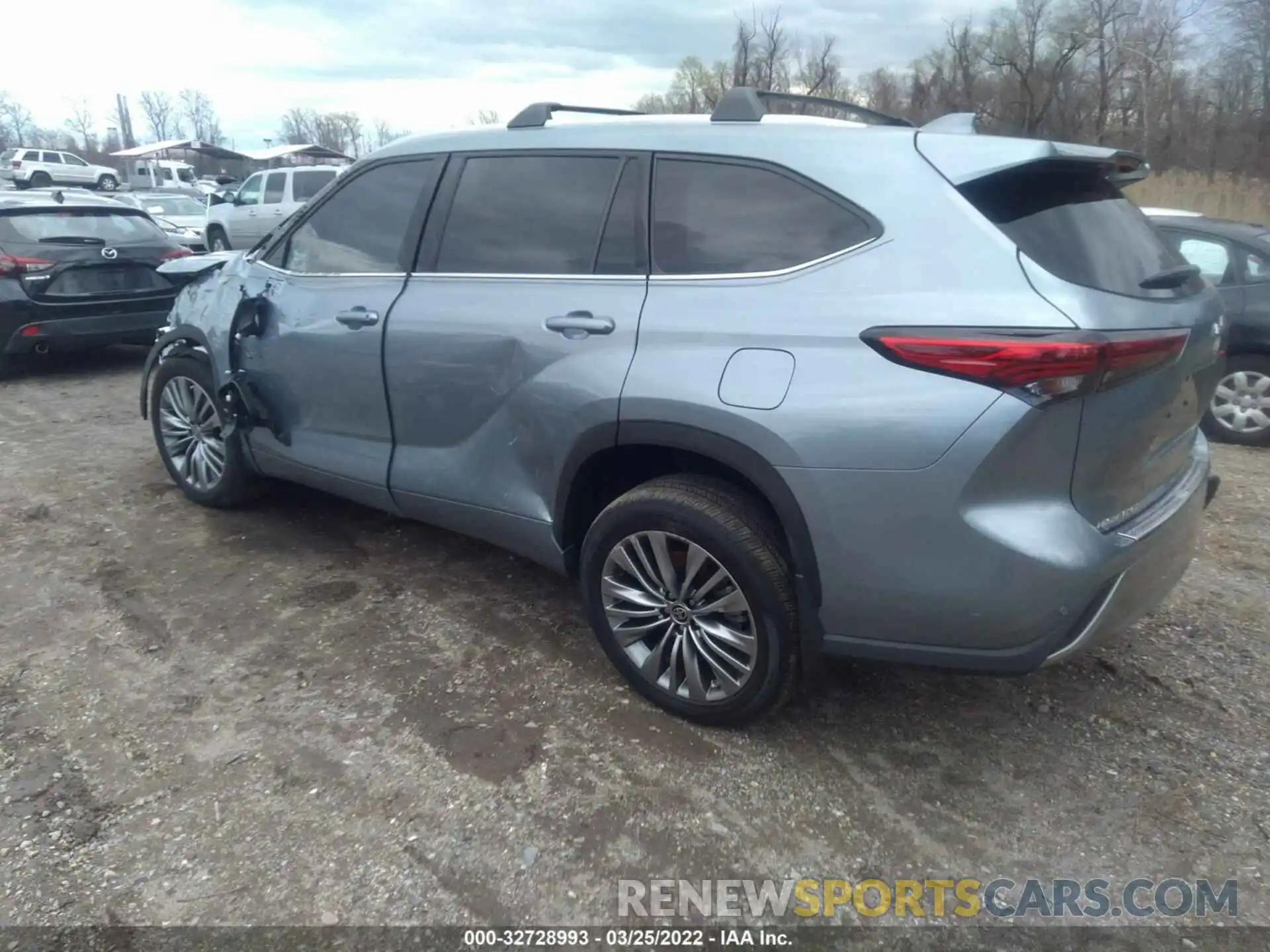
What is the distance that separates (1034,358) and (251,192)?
722 inches

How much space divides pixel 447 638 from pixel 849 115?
99.0 inches

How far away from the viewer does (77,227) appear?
7660mm

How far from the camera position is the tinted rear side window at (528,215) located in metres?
3.14

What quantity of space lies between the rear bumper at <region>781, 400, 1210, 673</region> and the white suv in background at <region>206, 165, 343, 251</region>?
1651cm

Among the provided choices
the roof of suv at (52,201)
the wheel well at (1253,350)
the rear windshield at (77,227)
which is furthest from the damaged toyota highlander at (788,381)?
the roof of suv at (52,201)

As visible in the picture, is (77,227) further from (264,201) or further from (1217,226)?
(264,201)

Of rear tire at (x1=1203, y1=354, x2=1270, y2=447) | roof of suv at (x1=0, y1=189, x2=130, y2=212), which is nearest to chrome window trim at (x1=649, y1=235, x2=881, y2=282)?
rear tire at (x1=1203, y1=354, x2=1270, y2=447)

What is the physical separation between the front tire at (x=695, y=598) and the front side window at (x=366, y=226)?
4.90 feet

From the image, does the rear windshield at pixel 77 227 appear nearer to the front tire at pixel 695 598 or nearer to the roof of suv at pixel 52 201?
the roof of suv at pixel 52 201

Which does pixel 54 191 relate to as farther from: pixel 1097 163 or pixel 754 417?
pixel 1097 163

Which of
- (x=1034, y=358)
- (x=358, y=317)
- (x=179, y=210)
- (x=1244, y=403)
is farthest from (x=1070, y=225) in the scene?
(x=179, y=210)

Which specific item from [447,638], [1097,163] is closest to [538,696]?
[447,638]

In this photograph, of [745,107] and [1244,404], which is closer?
[745,107]

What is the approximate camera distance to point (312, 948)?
2.22 meters
